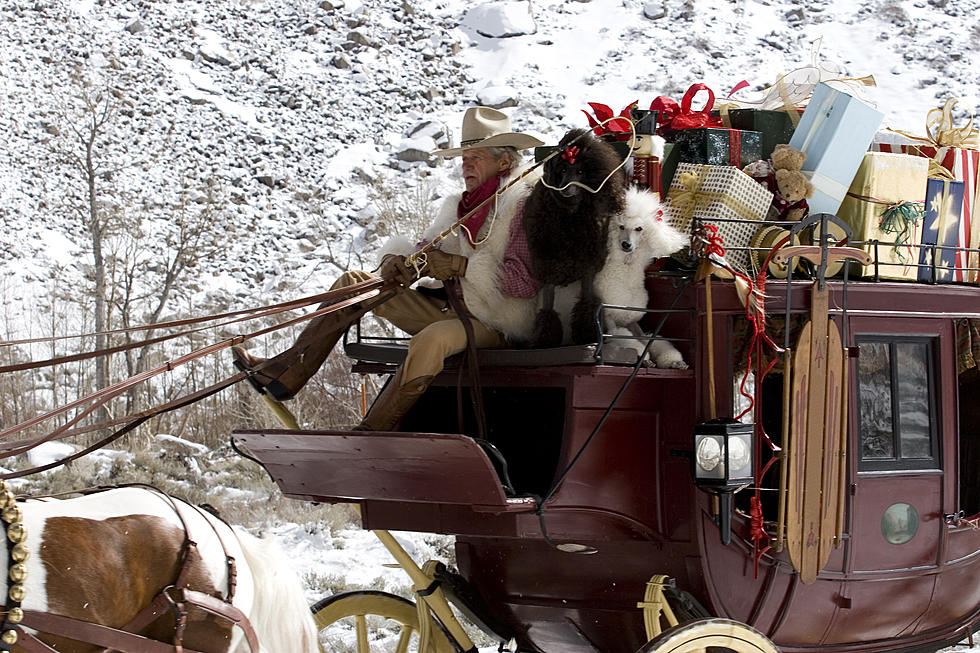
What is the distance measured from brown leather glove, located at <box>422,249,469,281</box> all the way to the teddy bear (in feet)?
4.13

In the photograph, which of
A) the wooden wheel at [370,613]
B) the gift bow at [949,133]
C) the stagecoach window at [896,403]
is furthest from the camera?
the gift bow at [949,133]

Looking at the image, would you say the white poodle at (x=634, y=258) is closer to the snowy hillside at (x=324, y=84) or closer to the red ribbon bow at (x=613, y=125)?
the red ribbon bow at (x=613, y=125)

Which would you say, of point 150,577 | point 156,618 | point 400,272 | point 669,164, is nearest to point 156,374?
point 150,577

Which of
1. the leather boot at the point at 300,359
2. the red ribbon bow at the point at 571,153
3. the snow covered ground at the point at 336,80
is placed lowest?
the leather boot at the point at 300,359

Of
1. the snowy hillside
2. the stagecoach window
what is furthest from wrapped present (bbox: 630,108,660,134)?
the snowy hillside

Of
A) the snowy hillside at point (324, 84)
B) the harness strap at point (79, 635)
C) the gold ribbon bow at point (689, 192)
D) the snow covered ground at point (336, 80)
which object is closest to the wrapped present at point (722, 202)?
the gold ribbon bow at point (689, 192)

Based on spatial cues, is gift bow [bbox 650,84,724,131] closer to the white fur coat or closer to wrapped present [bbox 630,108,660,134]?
wrapped present [bbox 630,108,660,134]

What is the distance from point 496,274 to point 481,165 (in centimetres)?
55

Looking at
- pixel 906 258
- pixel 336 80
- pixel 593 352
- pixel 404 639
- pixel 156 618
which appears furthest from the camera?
pixel 336 80

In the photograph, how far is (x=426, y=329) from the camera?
388 cm

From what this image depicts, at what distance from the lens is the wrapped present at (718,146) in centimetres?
432

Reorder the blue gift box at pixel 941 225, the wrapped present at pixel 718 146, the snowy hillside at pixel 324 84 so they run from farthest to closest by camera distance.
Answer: the snowy hillside at pixel 324 84 → the blue gift box at pixel 941 225 → the wrapped present at pixel 718 146

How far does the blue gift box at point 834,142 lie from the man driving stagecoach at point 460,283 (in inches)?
45.2

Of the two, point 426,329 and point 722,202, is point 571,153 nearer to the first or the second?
point 722,202
